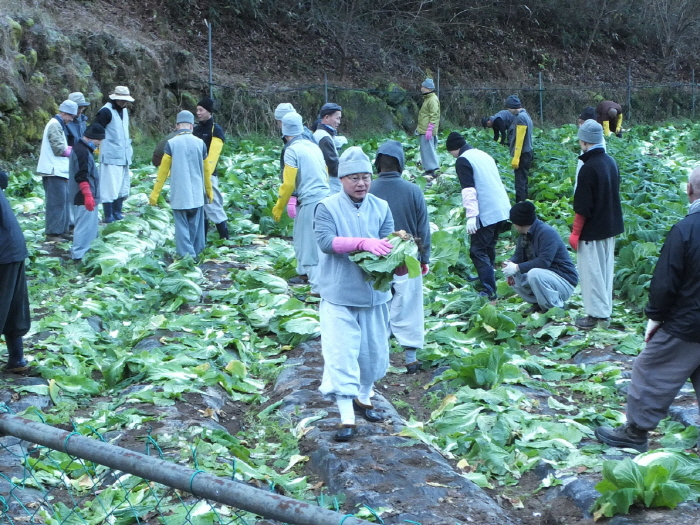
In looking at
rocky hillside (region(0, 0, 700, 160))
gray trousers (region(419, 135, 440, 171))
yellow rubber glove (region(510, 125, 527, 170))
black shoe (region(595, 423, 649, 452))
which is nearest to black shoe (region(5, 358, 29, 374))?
black shoe (region(595, 423, 649, 452))

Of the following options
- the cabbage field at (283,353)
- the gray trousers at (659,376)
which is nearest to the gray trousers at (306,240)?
the cabbage field at (283,353)

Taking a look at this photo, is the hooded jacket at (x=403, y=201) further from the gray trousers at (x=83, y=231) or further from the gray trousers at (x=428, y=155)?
the gray trousers at (x=428, y=155)

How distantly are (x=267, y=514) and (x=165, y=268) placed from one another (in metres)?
8.71

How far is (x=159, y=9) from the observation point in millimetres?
25750

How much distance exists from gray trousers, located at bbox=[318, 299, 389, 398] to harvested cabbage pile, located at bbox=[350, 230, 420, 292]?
247 mm

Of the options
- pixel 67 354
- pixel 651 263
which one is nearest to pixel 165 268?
pixel 67 354

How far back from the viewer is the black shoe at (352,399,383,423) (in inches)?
236

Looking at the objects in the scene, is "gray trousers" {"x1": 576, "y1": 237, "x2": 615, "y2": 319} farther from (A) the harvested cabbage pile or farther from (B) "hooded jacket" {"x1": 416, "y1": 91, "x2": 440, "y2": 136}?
(B) "hooded jacket" {"x1": 416, "y1": 91, "x2": 440, "y2": 136}

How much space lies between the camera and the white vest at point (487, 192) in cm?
918

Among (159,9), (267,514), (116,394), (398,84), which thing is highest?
(159,9)

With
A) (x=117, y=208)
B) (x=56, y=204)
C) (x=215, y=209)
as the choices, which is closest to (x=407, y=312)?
(x=215, y=209)

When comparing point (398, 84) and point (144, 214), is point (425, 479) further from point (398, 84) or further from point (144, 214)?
point (398, 84)

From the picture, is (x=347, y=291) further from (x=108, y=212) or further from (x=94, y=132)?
(x=108, y=212)

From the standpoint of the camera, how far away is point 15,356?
7074mm
